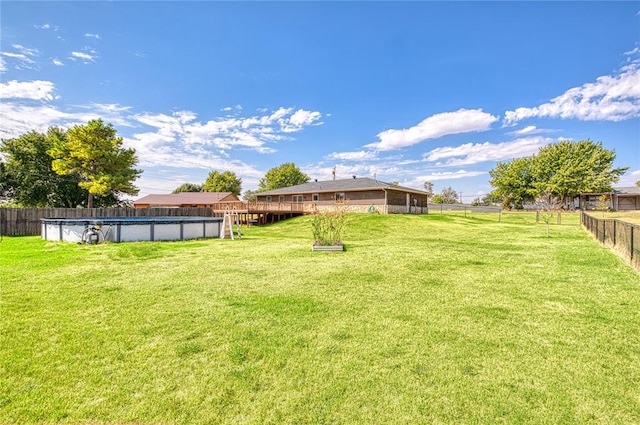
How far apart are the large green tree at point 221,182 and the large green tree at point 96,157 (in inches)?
1329

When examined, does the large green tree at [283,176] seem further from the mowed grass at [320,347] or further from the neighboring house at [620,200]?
the mowed grass at [320,347]

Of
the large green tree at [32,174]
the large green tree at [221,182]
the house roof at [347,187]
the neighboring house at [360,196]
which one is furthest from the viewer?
the large green tree at [221,182]

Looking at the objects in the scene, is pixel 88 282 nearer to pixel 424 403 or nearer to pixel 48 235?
pixel 424 403

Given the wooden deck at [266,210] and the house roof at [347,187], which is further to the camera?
the house roof at [347,187]

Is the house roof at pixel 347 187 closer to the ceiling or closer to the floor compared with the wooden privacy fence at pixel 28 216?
closer to the ceiling

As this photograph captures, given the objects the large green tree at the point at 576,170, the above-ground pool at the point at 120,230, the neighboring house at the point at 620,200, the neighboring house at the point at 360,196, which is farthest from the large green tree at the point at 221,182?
the neighboring house at the point at 620,200

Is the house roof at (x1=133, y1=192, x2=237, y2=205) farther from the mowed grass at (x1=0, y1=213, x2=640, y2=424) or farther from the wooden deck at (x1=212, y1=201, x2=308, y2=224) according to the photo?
the mowed grass at (x1=0, y1=213, x2=640, y2=424)

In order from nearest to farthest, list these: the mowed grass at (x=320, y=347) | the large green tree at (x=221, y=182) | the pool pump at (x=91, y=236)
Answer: the mowed grass at (x=320, y=347) → the pool pump at (x=91, y=236) → the large green tree at (x=221, y=182)

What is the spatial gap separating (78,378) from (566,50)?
83.6 feet

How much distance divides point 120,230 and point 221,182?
52.6 metres

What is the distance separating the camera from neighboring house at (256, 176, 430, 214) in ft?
92.4

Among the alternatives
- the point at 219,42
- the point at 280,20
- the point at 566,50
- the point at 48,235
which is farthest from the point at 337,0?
the point at 48,235

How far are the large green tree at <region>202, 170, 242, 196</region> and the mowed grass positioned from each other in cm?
5944

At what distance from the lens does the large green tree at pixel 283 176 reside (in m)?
65.4
